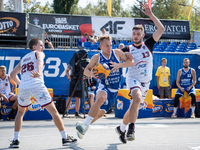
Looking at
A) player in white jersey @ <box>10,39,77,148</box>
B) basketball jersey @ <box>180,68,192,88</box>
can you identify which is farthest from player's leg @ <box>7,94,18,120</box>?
basketball jersey @ <box>180,68,192,88</box>

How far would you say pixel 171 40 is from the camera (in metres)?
20.5

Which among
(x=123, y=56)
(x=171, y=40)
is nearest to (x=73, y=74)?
(x=123, y=56)

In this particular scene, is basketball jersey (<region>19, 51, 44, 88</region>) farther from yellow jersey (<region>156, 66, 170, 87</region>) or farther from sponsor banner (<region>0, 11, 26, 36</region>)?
sponsor banner (<region>0, 11, 26, 36</region>)

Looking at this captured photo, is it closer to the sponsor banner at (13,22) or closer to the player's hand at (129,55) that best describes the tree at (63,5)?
the sponsor banner at (13,22)

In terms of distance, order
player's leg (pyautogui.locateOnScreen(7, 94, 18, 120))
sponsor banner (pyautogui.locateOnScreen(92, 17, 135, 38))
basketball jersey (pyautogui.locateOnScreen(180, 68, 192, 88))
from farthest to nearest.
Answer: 1. sponsor banner (pyautogui.locateOnScreen(92, 17, 135, 38))
2. basketball jersey (pyautogui.locateOnScreen(180, 68, 192, 88))
3. player's leg (pyautogui.locateOnScreen(7, 94, 18, 120))

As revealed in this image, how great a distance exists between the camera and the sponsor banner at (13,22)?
50.0 feet

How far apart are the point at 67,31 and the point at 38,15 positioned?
6.05 feet

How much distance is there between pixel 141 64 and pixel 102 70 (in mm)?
953

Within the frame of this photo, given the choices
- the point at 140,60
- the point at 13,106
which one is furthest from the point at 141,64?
the point at 13,106

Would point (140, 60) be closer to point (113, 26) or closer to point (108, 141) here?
point (108, 141)

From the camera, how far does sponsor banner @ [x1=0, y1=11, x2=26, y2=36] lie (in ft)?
50.0

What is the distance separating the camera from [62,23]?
17844 millimetres

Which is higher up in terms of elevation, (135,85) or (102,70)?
(102,70)

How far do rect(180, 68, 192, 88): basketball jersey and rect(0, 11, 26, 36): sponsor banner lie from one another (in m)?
7.95
